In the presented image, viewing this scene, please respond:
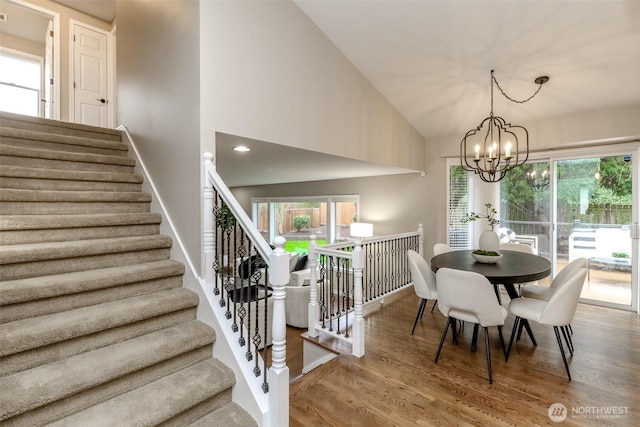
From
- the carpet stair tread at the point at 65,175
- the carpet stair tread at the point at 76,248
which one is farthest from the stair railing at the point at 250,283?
the carpet stair tread at the point at 65,175

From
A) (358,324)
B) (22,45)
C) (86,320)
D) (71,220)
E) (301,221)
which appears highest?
(22,45)

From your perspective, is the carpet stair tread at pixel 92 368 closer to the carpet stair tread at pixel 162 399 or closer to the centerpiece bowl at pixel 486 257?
the carpet stair tread at pixel 162 399

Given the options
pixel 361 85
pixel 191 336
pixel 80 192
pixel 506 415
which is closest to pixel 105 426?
pixel 191 336

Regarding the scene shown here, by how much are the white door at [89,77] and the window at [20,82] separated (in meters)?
0.82

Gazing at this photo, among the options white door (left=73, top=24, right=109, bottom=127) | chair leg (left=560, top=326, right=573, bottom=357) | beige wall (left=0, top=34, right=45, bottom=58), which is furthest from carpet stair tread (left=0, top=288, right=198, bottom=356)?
beige wall (left=0, top=34, right=45, bottom=58)

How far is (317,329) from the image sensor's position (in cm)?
320

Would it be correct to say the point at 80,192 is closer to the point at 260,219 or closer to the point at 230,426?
the point at 230,426

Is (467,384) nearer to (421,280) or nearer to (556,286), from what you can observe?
(421,280)

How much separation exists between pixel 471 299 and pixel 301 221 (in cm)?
529

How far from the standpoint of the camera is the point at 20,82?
16.0 ft

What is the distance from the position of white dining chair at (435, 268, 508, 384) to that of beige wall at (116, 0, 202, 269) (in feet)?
6.53

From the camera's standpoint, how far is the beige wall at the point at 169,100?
7.26 feet

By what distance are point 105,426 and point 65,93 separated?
5290 millimetres

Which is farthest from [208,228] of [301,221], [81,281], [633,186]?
[301,221]
